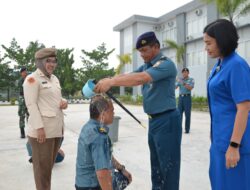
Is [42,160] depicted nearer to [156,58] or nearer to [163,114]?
[163,114]

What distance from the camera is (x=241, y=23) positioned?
21.0m

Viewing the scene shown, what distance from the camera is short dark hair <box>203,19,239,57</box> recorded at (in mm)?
1884

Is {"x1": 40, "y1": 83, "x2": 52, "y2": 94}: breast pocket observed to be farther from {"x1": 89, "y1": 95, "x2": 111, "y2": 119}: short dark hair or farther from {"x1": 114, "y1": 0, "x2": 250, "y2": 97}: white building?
{"x1": 114, "y1": 0, "x2": 250, "y2": 97}: white building

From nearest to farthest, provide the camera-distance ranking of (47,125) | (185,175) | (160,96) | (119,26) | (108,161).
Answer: (108,161)
(160,96)
(47,125)
(185,175)
(119,26)

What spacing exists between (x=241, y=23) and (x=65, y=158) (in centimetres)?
1910

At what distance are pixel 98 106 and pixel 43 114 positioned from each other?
115cm

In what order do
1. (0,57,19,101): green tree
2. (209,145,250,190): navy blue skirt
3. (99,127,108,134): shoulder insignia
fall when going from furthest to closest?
(0,57,19,101): green tree
(99,127,108,134): shoulder insignia
(209,145,250,190): navy blue skirt

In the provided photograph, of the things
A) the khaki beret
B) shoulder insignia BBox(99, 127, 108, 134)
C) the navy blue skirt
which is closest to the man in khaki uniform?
the khaki beret

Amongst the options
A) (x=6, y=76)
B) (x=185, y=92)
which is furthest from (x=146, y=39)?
(x=6, y=76)

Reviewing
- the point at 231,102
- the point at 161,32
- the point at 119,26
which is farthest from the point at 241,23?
the point at 231,102

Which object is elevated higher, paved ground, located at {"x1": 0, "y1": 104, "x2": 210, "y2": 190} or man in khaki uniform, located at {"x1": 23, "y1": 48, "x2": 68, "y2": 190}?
man in khaki uniform, located at {"x1": 23, "y1": 48, "x2": 68, "y2": 190}

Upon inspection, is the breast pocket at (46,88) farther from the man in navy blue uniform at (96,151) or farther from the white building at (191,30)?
the white building at (191,30)

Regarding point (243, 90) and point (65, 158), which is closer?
point (243, 90)

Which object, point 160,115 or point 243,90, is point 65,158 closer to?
point 160,115
